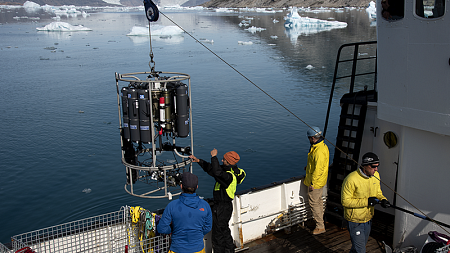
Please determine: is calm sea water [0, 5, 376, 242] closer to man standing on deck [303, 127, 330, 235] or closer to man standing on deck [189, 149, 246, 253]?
man standing on deck [303, 127, 330, 235]

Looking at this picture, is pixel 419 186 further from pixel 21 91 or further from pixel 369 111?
pixel 21 91

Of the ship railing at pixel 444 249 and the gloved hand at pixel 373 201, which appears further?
the gloved hand at pixel 373 201

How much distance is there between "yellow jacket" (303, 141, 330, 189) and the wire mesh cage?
2.42 metres

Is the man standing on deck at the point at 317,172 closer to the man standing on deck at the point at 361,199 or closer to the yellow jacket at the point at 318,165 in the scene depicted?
the yellow jacket at the point at 318,165

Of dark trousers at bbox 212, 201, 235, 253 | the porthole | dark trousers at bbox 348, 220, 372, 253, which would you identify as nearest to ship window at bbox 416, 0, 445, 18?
the porthole

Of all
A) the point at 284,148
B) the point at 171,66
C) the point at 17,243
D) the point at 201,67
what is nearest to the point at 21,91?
the point at 171,66

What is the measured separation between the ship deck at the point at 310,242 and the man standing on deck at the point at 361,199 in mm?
1046

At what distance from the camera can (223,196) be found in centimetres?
484

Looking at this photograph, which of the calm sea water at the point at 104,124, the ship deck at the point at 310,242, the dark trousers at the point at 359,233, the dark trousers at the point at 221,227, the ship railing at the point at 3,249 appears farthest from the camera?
the calm sea water at the point at 104,124

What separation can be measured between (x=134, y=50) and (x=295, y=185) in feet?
115

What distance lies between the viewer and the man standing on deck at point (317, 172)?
17.9 ft

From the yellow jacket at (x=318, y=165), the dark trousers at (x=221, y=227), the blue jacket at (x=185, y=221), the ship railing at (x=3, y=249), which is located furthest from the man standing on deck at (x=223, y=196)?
the ship railing at (x=3, y=249)

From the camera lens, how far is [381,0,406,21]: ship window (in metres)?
4.63

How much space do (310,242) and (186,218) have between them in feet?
8.39
